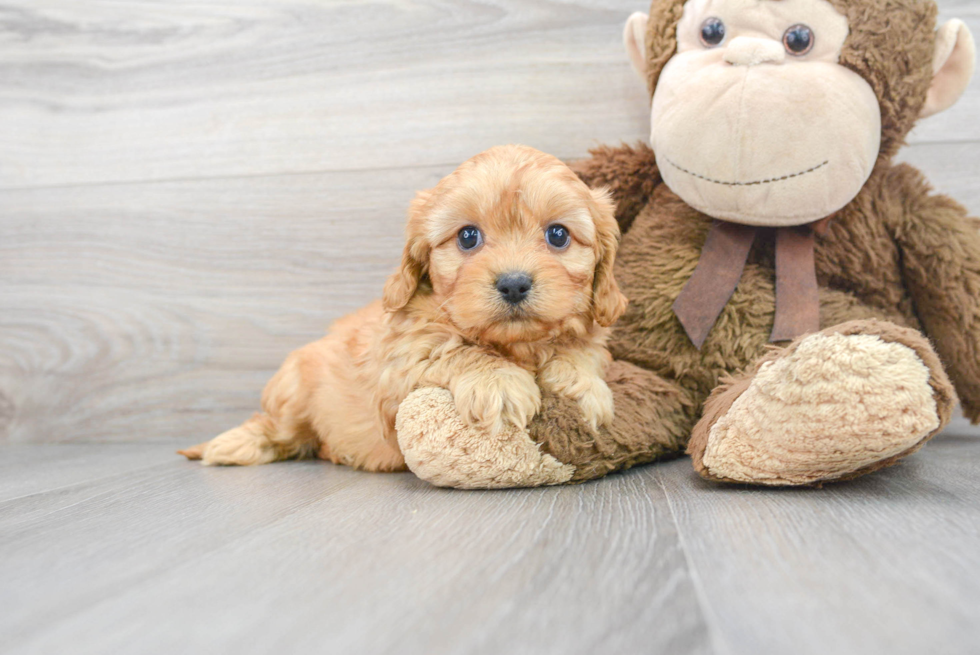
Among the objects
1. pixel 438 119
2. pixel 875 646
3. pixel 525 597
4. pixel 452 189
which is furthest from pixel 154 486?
pixel 875 646

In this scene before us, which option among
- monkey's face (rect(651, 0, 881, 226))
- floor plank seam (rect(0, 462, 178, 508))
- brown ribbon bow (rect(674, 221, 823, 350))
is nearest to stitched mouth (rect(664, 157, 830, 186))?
monkey's face (rect(651, 0, 881, 226))

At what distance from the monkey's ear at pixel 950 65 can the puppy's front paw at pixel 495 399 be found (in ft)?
3.45

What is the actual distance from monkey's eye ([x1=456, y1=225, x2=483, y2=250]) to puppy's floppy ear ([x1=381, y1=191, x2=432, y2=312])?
0.26ft

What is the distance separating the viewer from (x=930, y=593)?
2.35 feet

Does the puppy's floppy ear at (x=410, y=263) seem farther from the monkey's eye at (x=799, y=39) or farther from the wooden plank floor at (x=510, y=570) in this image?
the monkey's eye at (x=799, y=39)

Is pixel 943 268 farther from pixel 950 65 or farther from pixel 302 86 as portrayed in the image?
pixel 302 86

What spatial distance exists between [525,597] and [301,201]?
1594mm

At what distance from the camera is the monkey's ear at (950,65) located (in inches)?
55.4

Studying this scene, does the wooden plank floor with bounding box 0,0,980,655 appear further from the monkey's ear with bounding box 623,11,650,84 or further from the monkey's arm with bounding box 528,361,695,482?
the monkey's ear with bounding box 623,11,650,84

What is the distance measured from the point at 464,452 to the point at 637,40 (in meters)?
1.08

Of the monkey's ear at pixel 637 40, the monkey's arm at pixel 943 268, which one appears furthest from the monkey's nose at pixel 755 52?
the monkey's arm at pixel 943 268

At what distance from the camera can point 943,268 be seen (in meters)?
1.47

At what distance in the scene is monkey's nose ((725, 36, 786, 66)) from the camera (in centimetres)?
134

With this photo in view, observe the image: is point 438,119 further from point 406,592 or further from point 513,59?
point 406,592
